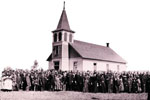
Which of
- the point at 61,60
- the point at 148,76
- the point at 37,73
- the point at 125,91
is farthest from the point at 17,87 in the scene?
the point at 61,60

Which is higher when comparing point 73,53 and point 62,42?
point 62,42

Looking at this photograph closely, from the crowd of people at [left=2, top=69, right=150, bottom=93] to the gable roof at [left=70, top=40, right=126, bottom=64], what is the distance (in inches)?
568

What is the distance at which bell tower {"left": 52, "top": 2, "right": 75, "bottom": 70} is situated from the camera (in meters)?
36.8

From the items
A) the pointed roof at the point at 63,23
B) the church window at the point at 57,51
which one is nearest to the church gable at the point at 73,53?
the church window at the point at 57,51

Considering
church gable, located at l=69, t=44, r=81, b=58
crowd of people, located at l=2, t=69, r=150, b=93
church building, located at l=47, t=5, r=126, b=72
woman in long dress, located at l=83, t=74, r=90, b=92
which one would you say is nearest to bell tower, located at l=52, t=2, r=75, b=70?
church building, located at l=47, t=5, r=126, b=72

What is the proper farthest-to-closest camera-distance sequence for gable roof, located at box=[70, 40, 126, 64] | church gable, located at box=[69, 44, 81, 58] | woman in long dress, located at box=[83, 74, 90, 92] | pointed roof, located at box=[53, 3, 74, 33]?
gable roof, located at box=[70, 40, 126, 64], pointed roof, located at box=[53, 3, 74, 33], church gable, located at box=[69, 44, 81, 58], woman in long dress, located at box=[83, 74, 90, 92]

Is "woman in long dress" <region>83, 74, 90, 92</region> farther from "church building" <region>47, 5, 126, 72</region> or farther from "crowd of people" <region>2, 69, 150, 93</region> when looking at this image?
"church building" <region>47, 5, 126, 72</region>

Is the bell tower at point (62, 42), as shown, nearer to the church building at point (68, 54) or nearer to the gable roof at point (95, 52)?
the church building at point (68, 54)

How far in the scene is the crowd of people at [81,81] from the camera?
20.7 m

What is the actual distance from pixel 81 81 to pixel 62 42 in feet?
49.6

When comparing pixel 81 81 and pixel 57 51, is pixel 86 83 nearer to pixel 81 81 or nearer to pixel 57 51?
pixel 81 81

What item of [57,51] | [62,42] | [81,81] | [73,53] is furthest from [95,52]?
[81,81]

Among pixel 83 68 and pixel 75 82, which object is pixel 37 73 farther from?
pixel 83 68

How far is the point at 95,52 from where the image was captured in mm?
41562
